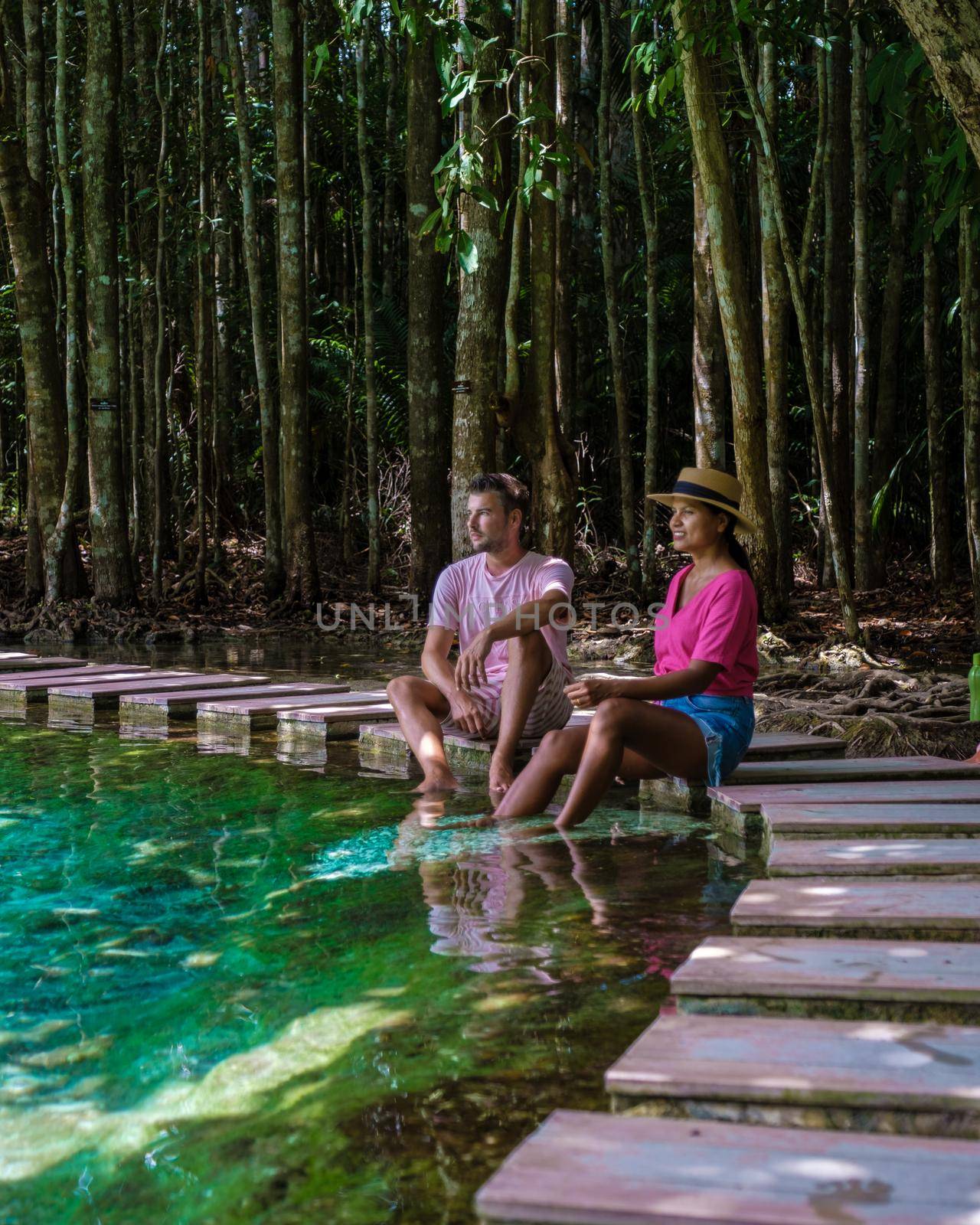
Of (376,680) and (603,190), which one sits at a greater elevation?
(603,190)

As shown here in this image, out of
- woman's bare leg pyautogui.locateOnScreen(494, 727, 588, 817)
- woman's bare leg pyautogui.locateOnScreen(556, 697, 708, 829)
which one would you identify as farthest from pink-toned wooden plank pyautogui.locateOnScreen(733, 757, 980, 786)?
woman's bare leg pyautogui.locateOnScreen(494, 727, 588, 817)

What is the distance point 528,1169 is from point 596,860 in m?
2.34

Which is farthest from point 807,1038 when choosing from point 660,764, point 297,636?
point 297,636

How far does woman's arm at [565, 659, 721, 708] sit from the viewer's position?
174 inches

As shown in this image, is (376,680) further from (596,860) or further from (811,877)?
(811,877)

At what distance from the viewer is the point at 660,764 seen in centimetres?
456

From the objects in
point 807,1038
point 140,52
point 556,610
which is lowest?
point 807,1038

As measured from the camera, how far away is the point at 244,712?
6.80 m

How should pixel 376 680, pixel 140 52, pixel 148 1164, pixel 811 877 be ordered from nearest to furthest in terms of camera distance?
1. pixel 148 1164
2. pixel 811 877
3. pixel 376 680
4. pixel 140 52

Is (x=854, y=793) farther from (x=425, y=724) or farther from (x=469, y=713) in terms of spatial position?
(x=425, y=724)

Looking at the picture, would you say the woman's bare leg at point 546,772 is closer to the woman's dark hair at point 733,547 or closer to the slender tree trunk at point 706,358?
the woman's dark hair at point 733,547

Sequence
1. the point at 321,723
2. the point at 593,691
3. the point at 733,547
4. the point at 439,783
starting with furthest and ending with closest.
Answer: the point at 321,723 < the point at 439,783 < the point at 733,547 < the point at 593,691

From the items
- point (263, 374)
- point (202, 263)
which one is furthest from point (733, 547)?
point (202, 263)

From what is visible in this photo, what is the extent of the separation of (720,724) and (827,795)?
47 cm
